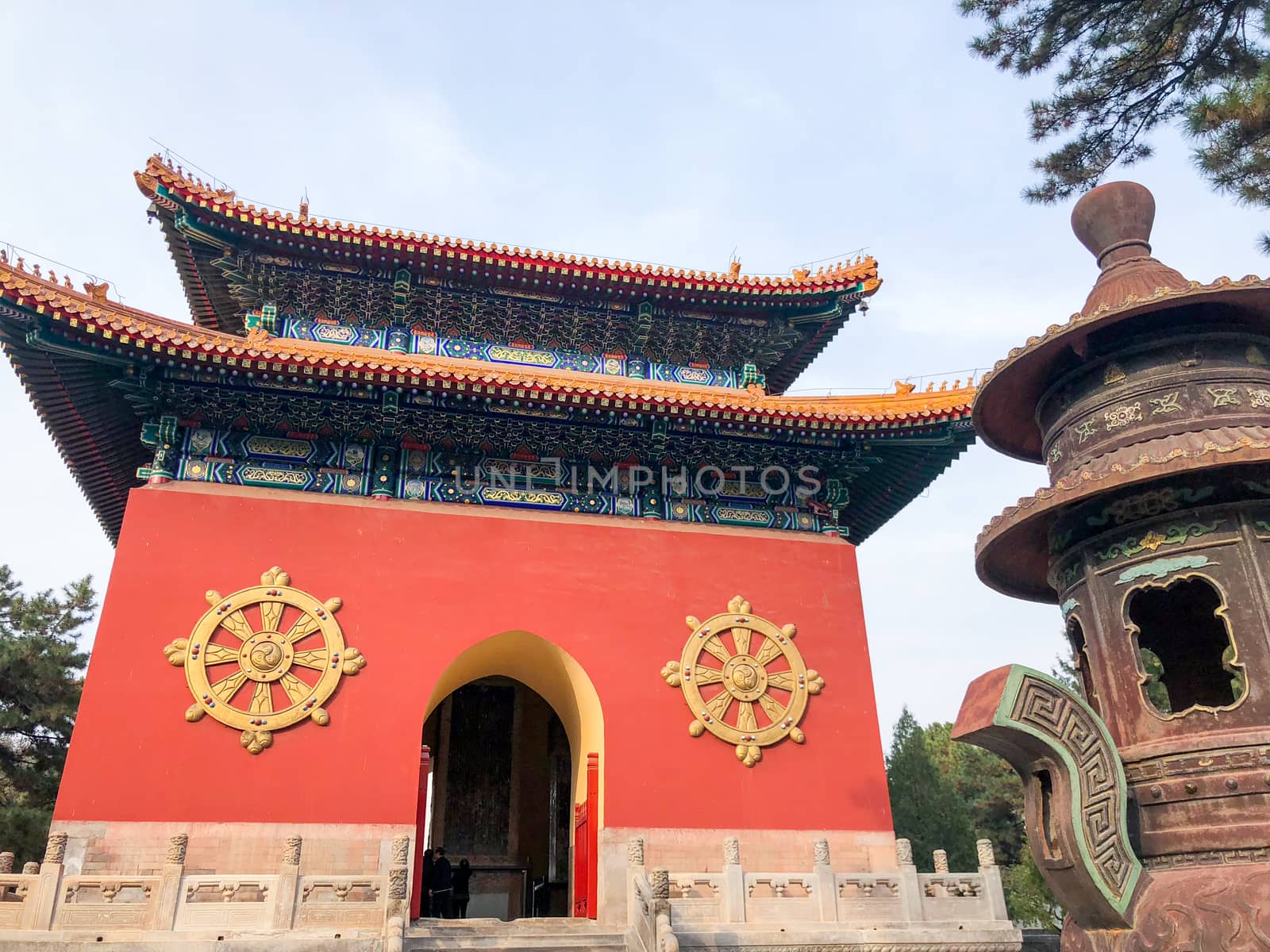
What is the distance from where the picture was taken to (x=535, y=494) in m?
11.2

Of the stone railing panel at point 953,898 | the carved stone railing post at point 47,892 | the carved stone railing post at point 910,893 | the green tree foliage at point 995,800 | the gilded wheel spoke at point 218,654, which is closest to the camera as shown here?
the carved stone railing post at point 47,892

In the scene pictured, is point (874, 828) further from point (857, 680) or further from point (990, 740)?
point (990, 740)

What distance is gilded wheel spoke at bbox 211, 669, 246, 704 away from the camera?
9406mm

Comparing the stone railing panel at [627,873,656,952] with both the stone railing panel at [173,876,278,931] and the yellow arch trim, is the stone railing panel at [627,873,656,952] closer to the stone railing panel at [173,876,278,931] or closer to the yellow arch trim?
the yellow arch trim

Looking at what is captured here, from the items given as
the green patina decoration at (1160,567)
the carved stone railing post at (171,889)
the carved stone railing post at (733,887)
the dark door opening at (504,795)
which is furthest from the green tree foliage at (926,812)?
the green patina decoration at (1160,567)

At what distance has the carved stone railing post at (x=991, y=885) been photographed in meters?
8.84

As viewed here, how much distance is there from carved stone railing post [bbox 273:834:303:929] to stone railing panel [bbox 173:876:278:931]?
42 millimetres

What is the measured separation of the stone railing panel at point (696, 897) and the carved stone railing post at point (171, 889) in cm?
401

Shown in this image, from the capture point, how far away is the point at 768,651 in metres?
10.9

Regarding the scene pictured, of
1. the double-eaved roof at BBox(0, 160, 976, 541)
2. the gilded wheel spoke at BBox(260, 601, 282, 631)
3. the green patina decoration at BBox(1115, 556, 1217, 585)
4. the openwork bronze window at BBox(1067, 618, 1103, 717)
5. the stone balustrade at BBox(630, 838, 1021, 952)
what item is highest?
the double-eaved roof at BBox(0, 160, 976, 541)

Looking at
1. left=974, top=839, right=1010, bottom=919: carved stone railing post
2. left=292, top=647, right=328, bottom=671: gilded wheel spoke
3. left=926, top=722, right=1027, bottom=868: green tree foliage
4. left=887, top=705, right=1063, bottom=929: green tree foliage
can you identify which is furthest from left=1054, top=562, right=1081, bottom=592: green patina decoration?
left=926, top=722, right=1027, bottom=868: green tree foliage

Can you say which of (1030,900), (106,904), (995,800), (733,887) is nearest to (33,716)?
(106,904)

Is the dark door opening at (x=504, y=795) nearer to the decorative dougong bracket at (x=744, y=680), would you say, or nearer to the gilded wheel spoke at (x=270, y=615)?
the decorative dougong bracket at (x=744, y=680)

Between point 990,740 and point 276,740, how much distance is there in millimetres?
7227
